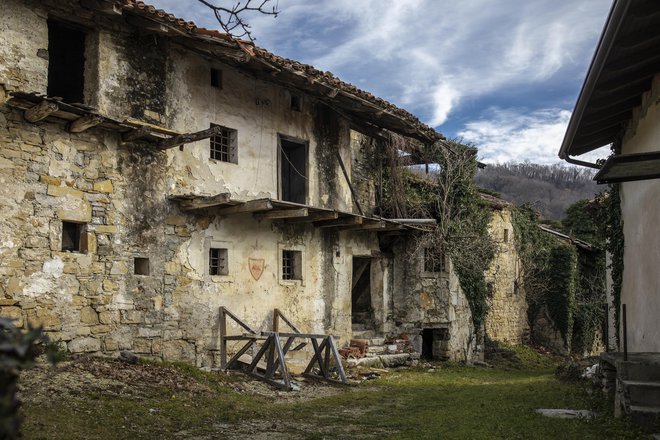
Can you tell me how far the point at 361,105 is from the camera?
14.2 metres

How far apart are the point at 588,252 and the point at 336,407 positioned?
17.8 metres

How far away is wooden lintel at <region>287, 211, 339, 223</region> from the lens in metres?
13.1

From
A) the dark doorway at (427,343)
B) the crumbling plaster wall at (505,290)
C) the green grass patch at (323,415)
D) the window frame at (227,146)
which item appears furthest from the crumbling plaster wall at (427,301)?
the window frame at (227,146)

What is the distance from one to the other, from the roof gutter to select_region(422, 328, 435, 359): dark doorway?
377 inches

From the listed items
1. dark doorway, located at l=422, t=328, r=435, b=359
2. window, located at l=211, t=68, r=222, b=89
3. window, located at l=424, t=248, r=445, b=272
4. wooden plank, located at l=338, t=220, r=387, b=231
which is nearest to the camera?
window, located at l=211, t=68, r=222, b=89

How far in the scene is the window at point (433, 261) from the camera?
16.8 metres

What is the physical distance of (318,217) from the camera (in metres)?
13.2

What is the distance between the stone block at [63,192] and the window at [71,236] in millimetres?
468

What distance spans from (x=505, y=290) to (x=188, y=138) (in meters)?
14.0

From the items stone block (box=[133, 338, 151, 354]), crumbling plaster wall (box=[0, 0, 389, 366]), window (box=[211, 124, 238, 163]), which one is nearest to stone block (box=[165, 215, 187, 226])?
crumbling plaster wall (box=[0, 0, 389, 366])

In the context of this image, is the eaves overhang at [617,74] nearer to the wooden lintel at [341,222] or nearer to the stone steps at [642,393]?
the stone steps at [642,393]

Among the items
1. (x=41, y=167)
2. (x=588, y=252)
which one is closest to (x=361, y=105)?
(x=41, y=167)

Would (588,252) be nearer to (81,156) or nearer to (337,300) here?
(337,300)

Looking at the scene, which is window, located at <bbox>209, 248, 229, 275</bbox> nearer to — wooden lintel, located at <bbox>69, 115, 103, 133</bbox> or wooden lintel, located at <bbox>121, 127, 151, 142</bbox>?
wooden lintel, located at <bbox>121, 127, 151, 142</bbox>
